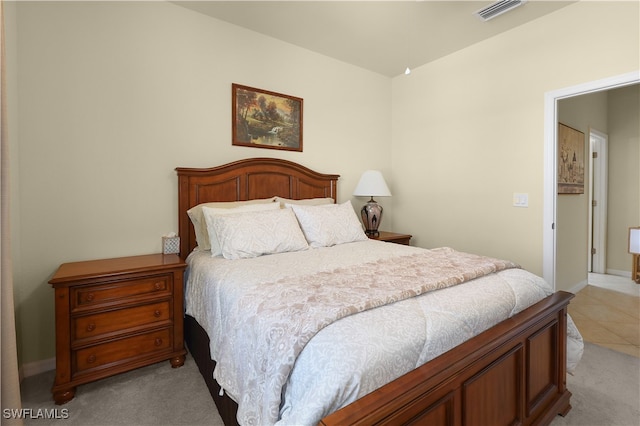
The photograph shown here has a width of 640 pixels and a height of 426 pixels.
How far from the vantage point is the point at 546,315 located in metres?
1.51

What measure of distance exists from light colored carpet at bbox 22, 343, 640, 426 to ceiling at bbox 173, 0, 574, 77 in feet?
9.25

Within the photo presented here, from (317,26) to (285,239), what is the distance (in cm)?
199

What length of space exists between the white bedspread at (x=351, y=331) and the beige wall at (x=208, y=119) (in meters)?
1.07

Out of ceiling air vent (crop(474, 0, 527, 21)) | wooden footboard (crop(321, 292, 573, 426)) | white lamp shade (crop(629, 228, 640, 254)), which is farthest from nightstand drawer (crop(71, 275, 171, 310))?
white lamp shade (crop(629, 228, 640, 254))

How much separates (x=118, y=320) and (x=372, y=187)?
2.53 meters

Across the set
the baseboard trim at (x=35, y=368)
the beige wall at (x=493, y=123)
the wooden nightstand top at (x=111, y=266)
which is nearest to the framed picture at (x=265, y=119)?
the wooden nightstand top at (x=111, y=266)

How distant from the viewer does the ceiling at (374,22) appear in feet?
8.25

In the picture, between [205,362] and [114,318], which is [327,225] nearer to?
[205,362]

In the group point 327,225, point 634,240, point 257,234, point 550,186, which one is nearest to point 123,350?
point 257,234

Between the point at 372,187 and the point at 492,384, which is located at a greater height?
the point at 372,187

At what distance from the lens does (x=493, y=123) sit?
10.0 feet

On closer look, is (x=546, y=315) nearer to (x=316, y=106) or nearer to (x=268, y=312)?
(x=268, y=312)

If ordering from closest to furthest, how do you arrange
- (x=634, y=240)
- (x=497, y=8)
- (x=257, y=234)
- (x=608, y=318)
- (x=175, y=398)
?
1. (x=175, y=398)
2. (x=257, y=234)
3. (x=497, y=8)
4. (x=608, y=318)
5. (x=634, y=240)

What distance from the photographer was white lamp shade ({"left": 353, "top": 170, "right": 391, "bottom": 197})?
3365 millimetres
